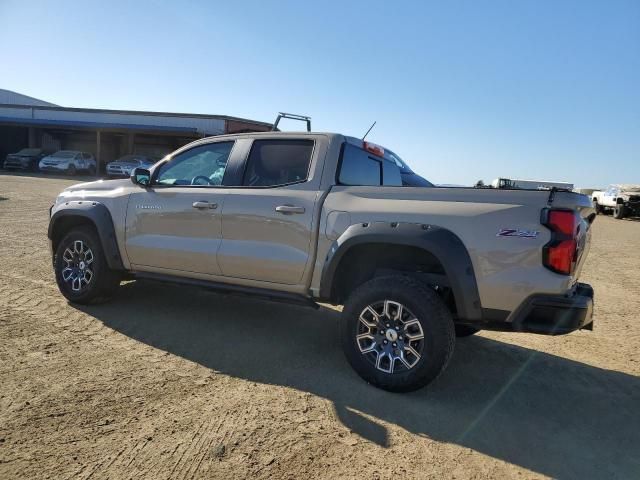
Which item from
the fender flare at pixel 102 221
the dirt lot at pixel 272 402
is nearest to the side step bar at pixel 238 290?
the fender flare at pixel 102 221

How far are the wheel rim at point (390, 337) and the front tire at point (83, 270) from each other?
288 cm

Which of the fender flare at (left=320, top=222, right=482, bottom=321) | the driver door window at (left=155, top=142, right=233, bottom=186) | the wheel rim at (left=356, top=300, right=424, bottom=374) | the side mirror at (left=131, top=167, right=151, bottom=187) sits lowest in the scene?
the wheel rim at (left=356, top=300, right=424, bottom=374)

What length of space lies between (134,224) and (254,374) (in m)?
2.15

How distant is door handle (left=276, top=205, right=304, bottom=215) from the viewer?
3.94m

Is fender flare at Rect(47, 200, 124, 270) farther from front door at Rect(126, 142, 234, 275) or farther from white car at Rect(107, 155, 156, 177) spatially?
white car at Rect(107, 155, 156, 177)

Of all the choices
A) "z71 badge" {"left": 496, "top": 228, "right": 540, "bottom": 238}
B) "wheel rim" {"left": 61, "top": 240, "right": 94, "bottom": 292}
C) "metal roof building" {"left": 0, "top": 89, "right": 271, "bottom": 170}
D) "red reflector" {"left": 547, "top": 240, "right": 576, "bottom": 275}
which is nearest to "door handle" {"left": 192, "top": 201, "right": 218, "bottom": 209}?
"wheel rim" {"left": 61, "top": 240, "right": 94, "bottom": 292}

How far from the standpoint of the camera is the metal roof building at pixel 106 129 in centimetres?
3275

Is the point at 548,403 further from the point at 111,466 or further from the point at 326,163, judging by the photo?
the point at 111,466

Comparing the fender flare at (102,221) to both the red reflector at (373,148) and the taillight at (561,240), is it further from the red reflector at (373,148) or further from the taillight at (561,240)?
the taillight at (561,240)

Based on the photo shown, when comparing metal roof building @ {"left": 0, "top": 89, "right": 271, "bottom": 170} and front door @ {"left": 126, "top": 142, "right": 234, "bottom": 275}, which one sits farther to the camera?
metal roof building @ {"left": 0, "top": 89, "right": 271, "bottom": 170}

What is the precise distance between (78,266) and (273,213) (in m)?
2.45

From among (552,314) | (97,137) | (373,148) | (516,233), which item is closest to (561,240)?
(516,233)

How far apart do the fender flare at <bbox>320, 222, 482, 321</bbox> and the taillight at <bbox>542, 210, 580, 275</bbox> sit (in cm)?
50

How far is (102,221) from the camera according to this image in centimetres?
494
